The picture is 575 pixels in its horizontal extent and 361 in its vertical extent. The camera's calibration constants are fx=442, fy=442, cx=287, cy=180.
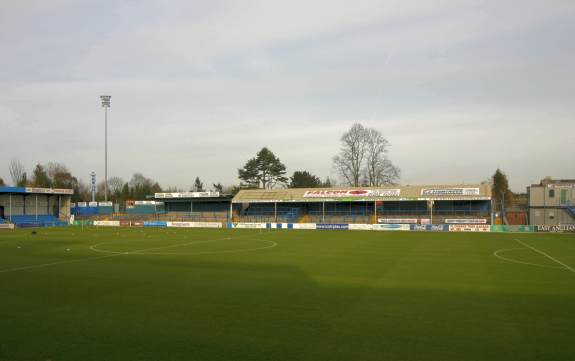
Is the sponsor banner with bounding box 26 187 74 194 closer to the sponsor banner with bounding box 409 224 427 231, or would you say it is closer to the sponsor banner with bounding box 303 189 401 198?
the sponsor banner with bounding box 303 189 401 198

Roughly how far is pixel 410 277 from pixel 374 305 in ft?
17.9

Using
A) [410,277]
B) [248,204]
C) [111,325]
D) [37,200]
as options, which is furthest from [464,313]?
[37,200]

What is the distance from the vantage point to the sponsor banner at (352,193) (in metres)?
60.1

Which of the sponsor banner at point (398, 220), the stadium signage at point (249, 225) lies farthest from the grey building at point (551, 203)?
the stadium signage at point (249, 225)

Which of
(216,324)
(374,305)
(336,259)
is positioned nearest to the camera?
(216,324)

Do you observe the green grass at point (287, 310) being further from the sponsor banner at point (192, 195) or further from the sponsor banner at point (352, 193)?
the sponsor banner at point (192, 195)

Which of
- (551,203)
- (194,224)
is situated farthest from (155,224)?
(551,203)

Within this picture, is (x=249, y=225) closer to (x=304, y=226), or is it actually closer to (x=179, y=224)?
(x=304, y=226)

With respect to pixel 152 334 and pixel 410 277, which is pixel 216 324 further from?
pixel 410 277

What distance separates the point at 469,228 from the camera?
49438mm

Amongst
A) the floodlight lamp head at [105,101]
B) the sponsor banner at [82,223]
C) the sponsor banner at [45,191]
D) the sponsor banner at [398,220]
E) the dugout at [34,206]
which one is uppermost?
the floodlight lamp head at [105,101]

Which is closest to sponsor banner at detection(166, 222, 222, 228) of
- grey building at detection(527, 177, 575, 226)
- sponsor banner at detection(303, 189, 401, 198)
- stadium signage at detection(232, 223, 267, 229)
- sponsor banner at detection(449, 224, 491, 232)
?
stadium signage at detection(232, 223, 267, 229)

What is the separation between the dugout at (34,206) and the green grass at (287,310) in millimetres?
48270

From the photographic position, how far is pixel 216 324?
35.2 feet
